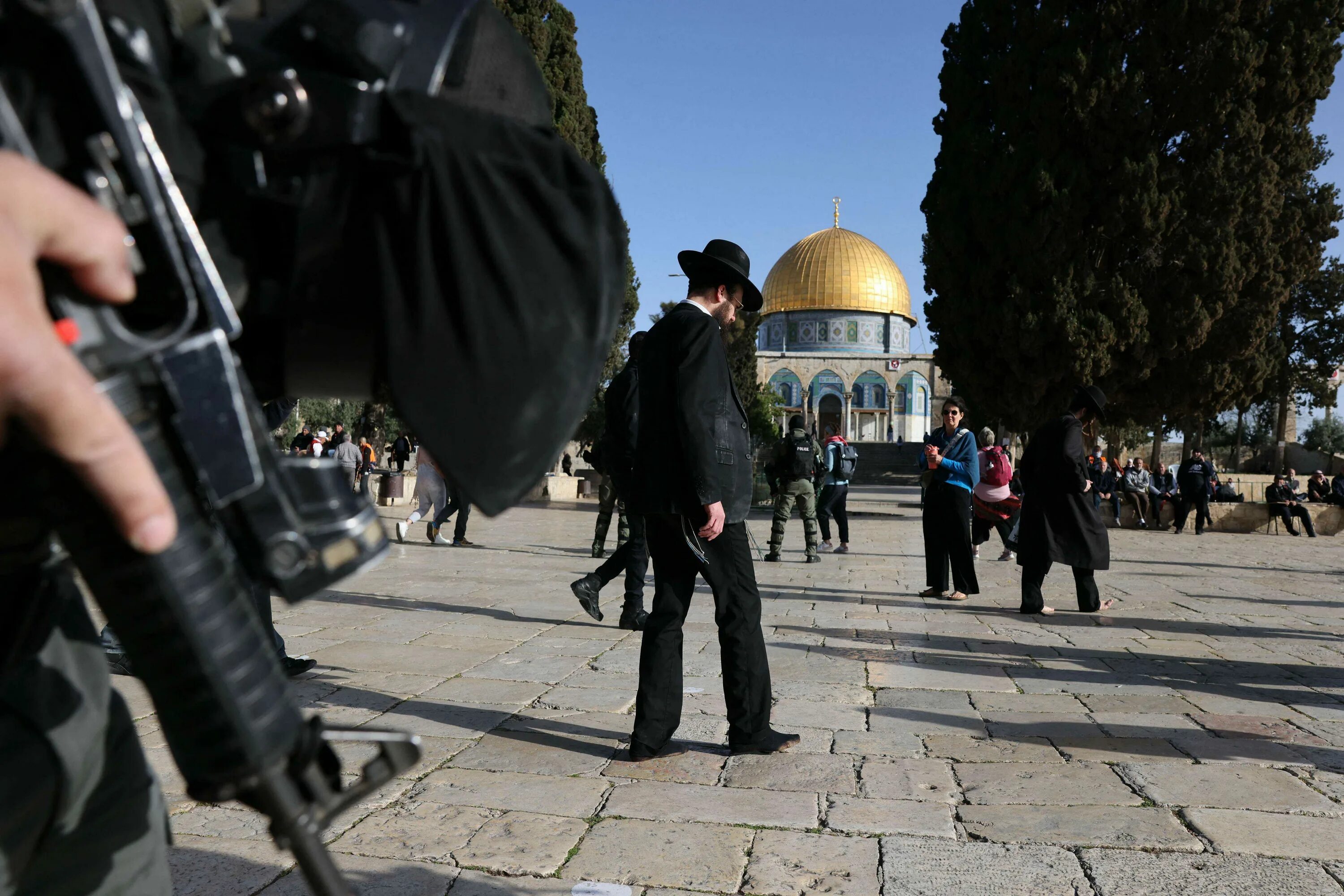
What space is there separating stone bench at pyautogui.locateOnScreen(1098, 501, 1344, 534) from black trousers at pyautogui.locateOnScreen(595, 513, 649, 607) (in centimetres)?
1470

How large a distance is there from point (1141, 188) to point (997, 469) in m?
11.6

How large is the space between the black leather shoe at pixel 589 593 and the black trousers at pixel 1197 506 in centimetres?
1460

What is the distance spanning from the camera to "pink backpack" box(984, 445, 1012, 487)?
30.9 feet

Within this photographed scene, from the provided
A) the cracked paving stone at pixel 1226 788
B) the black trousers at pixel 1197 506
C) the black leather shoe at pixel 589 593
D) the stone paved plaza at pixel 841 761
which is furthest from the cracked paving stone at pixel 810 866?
the black trousers at pixel 1197 506

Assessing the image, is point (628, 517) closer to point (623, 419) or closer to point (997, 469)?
point (623, 419)

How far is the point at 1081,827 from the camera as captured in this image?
300 centimetres

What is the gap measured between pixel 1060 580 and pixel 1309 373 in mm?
30167

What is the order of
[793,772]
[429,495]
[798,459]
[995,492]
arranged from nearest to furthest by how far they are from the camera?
[793,772]
[995,492]
[798,459]
[429,495]

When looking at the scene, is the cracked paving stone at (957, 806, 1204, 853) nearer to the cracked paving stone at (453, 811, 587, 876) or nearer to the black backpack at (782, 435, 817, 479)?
the cracked paving stone at (453, 811, 587, 876)

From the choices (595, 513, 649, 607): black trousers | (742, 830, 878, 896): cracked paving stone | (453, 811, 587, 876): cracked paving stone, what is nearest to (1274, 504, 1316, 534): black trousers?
(595, 513, 649, 607): black trousers

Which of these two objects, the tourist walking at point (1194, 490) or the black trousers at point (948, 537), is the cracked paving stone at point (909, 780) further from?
the tourist walking at point (1194, 490)

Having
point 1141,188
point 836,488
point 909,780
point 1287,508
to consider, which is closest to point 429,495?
point 836,488

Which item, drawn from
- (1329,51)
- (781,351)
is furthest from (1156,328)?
(781,351)

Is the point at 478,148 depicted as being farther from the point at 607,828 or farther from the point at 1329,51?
the point at 1329,51
